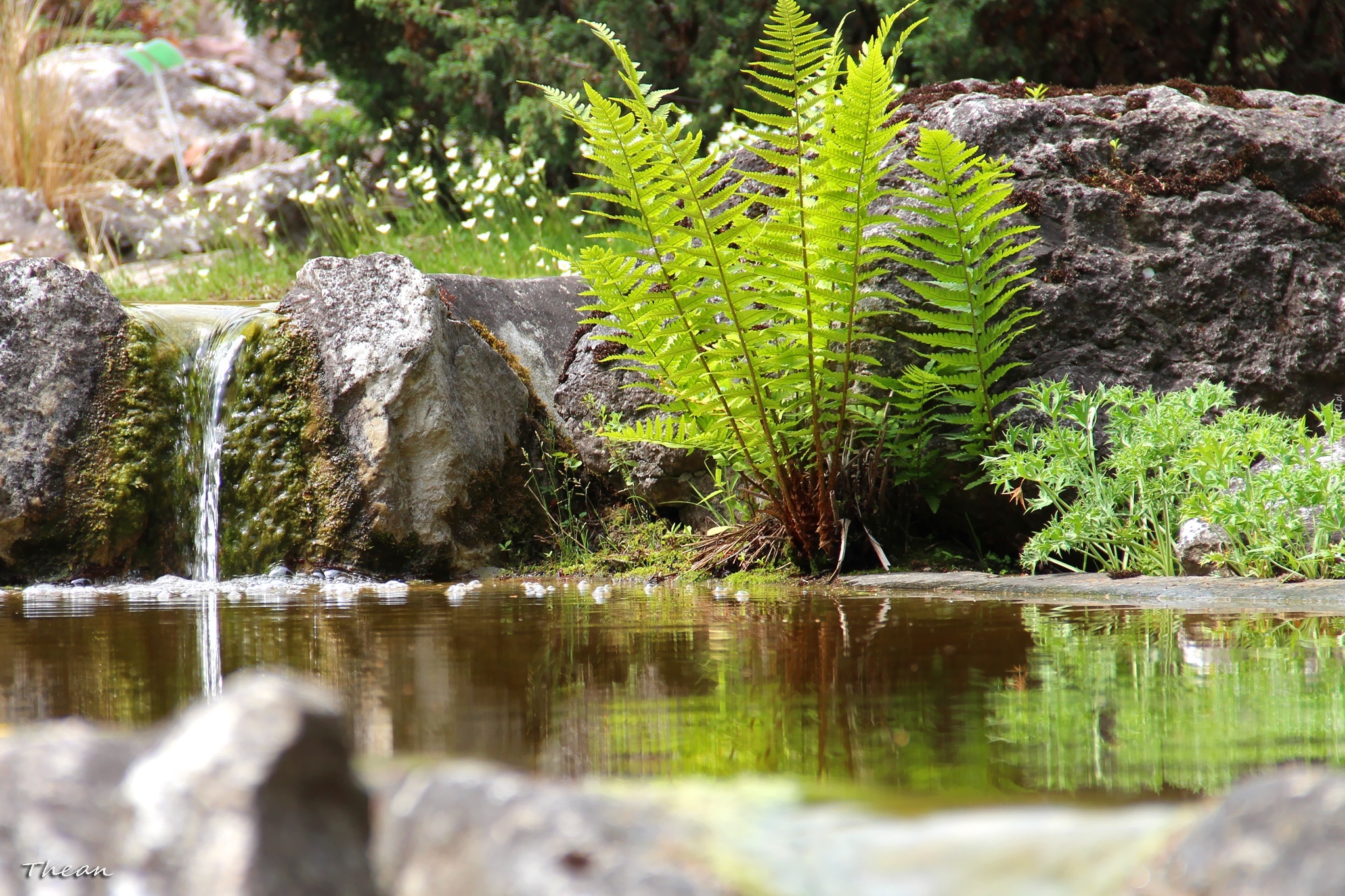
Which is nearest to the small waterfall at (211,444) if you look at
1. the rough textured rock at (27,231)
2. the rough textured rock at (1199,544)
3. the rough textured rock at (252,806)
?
the rough textured rock at (1199,544)

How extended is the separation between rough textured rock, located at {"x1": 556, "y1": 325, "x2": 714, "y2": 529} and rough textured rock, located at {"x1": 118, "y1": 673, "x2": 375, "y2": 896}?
4.00 metres

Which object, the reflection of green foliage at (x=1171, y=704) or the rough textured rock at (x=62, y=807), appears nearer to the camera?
the rough textured rock at (x=62, y=807)

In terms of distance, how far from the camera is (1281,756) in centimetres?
125

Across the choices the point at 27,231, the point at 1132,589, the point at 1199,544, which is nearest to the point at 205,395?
the point at 1132,589

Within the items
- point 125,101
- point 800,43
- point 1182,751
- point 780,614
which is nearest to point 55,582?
point 780,614

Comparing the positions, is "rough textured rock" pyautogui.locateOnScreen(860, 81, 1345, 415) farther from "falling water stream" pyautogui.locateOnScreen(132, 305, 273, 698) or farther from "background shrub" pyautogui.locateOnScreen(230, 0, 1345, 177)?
"background shrub" pyautogui.locateOnScreen(230, 0, 1345, 177)

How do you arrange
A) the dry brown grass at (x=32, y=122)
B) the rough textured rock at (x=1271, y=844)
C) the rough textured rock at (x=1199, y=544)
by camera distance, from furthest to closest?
the dry brown grass at (x=32, y=122) < the rough textured rock at (x=1199, y=544) < the rough textured rock at (x=1271, y=844)

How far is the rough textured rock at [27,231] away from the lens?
1066 cm

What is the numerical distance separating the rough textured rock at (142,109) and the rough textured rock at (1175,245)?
41.8ft

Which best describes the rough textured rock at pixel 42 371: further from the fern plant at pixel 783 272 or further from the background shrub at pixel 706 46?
the background shrub at pixel 706 46

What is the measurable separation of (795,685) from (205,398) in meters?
4.52

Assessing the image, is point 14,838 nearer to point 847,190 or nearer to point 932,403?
point 847,190

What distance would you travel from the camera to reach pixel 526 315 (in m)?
6.09

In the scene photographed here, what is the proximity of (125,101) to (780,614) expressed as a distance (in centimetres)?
1723
